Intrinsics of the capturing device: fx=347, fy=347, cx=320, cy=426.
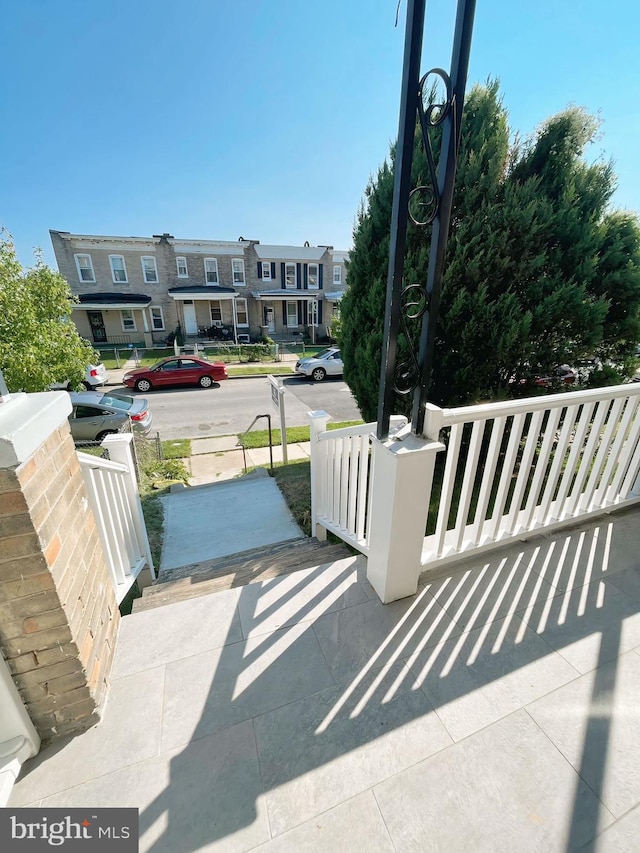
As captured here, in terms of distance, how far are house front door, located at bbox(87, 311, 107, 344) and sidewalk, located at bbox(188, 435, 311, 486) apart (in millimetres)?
14763

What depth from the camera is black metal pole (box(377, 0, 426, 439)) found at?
1213mm

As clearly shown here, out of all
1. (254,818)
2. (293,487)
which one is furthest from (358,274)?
(254,818)

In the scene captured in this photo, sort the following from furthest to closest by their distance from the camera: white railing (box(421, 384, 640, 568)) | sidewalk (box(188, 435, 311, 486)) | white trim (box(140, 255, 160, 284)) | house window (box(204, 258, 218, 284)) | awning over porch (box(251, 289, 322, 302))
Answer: awning over porch (box(251, 289, 322, 302)), house window (box(204, 258, 218, 284)), white trim (box(140, 255, 160, 284)), sidewalk (box(188, 435, 311, 486)), white railing (box(421, 384, 640, 568))

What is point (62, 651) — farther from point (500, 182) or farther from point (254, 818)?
point (500, 182)

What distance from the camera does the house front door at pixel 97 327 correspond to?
1814cm

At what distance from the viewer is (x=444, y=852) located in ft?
3.53

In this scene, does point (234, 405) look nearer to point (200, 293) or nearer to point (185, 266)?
point (200, 293)

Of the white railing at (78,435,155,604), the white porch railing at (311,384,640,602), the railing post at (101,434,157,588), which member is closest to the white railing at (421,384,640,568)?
the white porch railing at (311,384,640,602)

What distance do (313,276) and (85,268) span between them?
1236cm

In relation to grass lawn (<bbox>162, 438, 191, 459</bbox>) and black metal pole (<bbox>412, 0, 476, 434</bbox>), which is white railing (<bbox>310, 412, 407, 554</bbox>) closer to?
black metal pole (<bbox>412, 0, 476, 434</bbox>)

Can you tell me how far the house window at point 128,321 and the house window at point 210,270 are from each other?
4546mm

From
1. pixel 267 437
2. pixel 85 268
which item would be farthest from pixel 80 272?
pixel 267 437

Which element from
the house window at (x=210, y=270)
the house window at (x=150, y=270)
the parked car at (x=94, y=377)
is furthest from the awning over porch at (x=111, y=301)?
the parked car at (x=94, y=377)

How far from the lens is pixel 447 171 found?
1.37m
